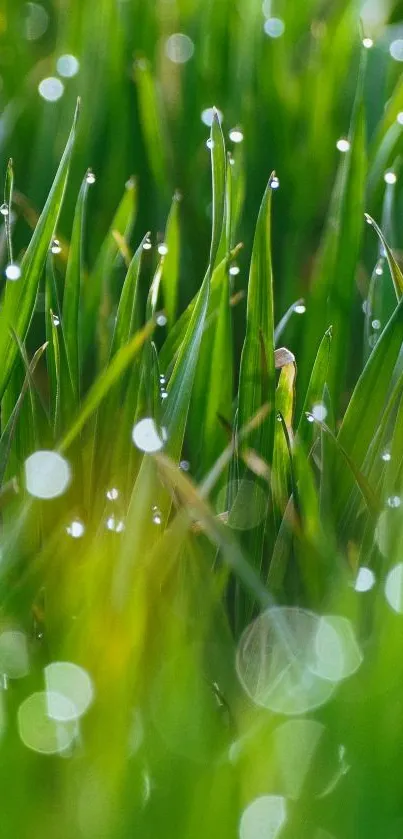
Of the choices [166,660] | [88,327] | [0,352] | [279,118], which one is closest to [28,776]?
[166,660]

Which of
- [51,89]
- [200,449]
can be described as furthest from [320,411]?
[51,89]

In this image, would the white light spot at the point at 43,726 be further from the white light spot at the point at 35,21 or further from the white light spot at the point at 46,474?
the white light spot at the point at 35,21

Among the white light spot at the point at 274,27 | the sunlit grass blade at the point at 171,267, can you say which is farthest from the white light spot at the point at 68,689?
the white light spot at the point at 274,27

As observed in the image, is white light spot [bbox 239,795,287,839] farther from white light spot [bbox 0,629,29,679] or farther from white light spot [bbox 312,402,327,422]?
white light spot [bbox 312,402,327,422]

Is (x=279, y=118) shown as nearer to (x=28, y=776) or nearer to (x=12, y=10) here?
(x=12, y=10)

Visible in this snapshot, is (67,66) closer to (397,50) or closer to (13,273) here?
(397,50)

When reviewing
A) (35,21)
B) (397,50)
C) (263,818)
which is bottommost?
(263,818)
